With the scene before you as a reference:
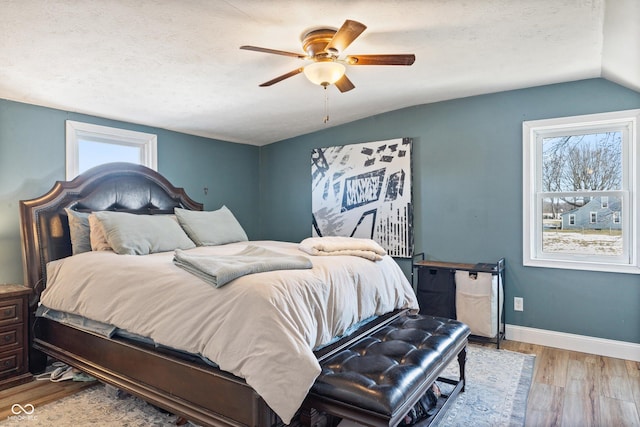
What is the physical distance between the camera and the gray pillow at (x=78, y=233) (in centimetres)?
311

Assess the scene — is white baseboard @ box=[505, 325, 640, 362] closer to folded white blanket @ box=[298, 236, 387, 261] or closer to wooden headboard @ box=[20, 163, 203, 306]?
folded white blanket @ box=[298, 236, 387, 261]

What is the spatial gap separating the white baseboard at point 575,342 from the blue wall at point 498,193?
48 millimetres

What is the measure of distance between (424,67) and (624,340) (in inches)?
111

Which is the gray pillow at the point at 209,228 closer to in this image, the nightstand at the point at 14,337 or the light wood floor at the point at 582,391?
the nightstand at the point at 14,337

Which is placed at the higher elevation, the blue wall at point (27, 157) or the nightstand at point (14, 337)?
the blue wall at point (27, 157)

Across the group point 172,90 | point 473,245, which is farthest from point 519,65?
point 172,90

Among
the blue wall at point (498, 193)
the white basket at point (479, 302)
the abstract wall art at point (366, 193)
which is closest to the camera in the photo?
the blue wall at point (498, 193)

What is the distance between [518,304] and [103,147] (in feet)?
14.2

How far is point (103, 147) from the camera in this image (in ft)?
12.7

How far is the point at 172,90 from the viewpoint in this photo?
129 inches

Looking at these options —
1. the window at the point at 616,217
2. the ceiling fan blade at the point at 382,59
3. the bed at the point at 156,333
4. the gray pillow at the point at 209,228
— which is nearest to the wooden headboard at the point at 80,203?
the bed at the point at 156,333

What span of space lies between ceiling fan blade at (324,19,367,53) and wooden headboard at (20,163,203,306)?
2.37m

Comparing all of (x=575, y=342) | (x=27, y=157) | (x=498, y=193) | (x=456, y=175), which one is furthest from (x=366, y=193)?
(x=27, y=157)

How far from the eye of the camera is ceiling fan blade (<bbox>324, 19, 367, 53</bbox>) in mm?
1987
